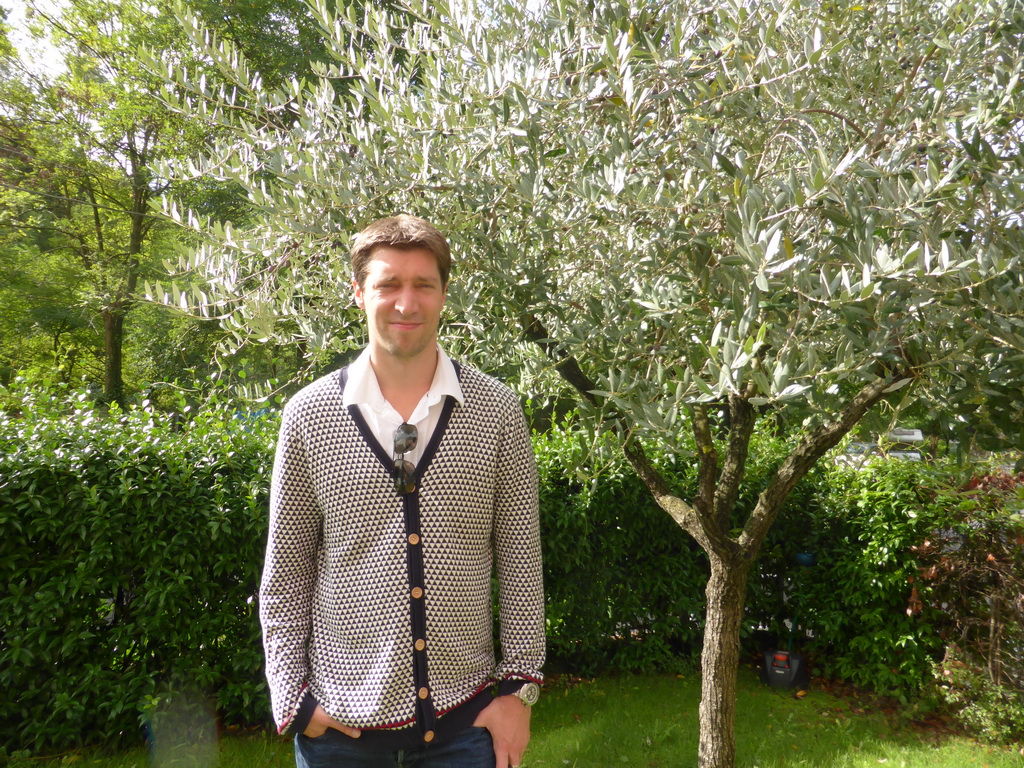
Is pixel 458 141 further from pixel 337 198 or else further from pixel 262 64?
pixel 262 64

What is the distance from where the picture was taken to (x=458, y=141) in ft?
9.32

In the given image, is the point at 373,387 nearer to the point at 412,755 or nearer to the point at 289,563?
the point at 289,563

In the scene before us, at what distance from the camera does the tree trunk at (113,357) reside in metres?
16.9

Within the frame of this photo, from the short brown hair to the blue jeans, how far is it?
3.73 feet

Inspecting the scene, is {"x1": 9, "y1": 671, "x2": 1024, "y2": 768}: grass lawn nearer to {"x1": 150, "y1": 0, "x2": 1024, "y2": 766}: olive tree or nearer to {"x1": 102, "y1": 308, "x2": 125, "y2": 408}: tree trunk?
{"x1": 150, "y1": 0, "x2": 1024, "y2": 766}: olive tree

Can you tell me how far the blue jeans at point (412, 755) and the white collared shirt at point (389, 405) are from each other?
27.1 inches

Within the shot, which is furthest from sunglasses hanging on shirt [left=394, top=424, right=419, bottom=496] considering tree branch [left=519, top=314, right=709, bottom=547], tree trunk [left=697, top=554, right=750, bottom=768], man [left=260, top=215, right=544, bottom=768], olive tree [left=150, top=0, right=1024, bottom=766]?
tree trunk [left=697, top=554, right=750, bottom=768]

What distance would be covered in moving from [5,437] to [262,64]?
1274 cm

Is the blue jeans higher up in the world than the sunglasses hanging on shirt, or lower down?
lower down

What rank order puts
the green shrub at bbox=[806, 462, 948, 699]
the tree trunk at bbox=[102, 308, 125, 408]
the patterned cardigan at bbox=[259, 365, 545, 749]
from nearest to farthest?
the patterned cardigan at bbox=[259, 365, 545, 749]
the green shrub at bbox=[806, 462, 948, 699]
the tree trunk at bbox=[102, 308, 125, 408]

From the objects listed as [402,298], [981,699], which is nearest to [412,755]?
[402,298]

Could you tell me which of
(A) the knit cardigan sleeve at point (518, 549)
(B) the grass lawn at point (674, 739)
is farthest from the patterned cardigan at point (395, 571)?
(B) the grass lawn at point (674, 739)

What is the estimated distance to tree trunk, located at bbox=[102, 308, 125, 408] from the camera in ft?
55.5

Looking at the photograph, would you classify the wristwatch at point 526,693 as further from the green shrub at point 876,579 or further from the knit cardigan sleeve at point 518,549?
the green shrub at point 876,579
